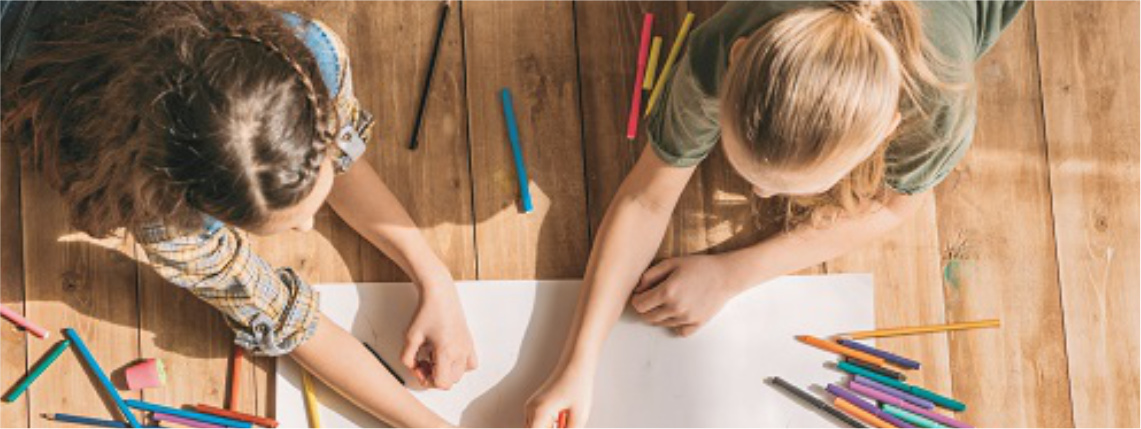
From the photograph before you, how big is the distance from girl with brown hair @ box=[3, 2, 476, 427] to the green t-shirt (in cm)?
28

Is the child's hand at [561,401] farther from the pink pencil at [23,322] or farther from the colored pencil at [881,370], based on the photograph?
the pink pencil at [23,322]

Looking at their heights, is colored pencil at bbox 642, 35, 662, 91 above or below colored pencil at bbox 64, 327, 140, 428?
above

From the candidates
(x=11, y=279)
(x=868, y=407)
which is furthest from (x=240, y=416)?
(x=868, y=407)

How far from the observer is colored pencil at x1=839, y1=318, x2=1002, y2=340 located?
109cm

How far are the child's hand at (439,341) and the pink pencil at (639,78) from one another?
239mm

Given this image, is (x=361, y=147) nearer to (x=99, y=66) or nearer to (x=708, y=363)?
(x=99, y=66)

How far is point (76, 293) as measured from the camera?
1.05 metres

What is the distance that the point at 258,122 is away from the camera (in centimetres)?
72

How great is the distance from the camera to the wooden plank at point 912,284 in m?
1.11

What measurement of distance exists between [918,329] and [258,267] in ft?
2.08

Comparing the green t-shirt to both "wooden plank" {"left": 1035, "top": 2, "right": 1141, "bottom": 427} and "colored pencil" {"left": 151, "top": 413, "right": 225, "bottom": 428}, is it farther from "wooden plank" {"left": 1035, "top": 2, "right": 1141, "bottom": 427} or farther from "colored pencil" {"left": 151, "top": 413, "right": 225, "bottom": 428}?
"colored pencil" {"left": 151, "top": 413, "right": 225, "bottom": 428}

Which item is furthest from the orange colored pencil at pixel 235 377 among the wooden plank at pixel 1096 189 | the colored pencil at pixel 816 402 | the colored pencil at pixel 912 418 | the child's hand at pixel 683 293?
the wooden plank at pixel 1096 189

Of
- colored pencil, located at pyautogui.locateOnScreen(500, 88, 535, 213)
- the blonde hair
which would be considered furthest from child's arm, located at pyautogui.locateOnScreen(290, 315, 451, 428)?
the blonde hair

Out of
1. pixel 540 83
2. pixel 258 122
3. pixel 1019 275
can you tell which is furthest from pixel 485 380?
pixel 1019 275
